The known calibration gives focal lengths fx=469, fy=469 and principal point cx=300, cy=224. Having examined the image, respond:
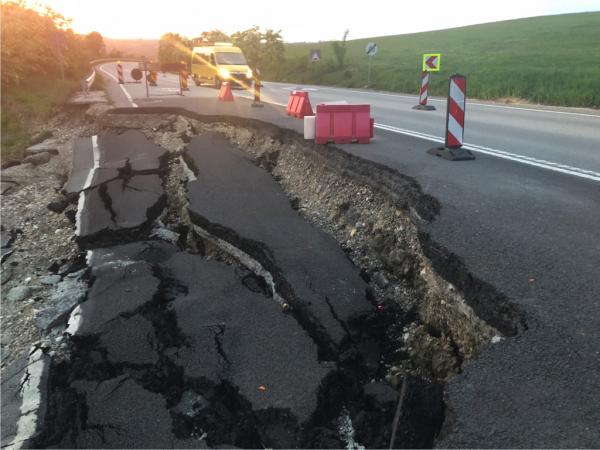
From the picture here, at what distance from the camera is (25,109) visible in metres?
16.2

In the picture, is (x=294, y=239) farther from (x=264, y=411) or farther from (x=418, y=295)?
(x=264, y=411)

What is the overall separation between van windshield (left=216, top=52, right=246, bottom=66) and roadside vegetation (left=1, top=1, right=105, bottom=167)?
7.07 metres

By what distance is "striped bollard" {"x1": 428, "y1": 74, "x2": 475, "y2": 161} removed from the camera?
22.0 feet

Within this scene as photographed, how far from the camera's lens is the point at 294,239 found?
5152 millimetres

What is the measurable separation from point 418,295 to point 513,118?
922cm

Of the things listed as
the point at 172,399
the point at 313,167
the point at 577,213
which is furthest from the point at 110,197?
the point at 577,213

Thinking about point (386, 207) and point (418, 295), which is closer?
point (418, 295)

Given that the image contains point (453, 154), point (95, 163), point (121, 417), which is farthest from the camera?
point (95, 163)

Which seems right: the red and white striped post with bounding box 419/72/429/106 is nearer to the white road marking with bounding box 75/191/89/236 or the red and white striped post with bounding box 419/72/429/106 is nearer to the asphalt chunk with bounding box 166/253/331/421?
the white road marking with bounding box 75/191/89/236

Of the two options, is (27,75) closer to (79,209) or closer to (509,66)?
(79,209)

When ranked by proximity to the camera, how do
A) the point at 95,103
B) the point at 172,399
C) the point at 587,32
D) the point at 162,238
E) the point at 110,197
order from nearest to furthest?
the point at 172,399, the point at 162,238, the point at 110,197, the point at 95,103, the point at 587,32

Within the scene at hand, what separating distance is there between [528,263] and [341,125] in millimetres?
4855

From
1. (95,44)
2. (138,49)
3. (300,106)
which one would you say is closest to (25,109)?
(300,106)

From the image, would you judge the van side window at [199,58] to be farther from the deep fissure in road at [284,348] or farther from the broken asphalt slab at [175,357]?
the broken asphalt slab at [175,357]
